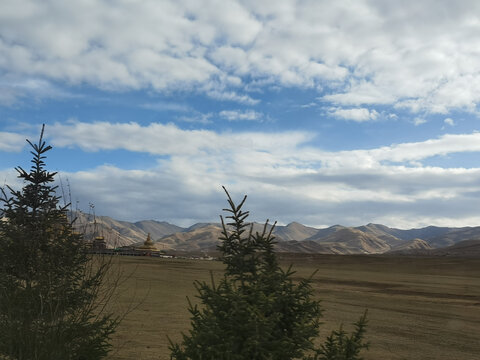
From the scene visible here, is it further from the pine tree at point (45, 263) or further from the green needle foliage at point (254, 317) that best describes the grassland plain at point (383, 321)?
the green needle foliage at point (254, 317)

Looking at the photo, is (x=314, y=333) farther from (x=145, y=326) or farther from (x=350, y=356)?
(x=145, y=326)

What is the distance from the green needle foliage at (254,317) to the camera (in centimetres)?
437

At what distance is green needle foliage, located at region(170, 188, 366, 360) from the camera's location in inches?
172

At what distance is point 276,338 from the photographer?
4.59 metres

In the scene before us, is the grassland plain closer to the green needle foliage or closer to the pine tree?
the pine tree

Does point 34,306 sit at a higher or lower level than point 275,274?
lower

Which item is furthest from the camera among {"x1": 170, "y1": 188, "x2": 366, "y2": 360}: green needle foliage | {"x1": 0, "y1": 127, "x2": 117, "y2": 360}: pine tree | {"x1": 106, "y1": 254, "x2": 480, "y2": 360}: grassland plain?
{"x1": 106, "y1": 254, "x2": 480, "y2": 360}: grassland plain

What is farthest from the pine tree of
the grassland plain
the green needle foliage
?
the green needle foliage

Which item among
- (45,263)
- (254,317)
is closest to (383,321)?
(45,263)

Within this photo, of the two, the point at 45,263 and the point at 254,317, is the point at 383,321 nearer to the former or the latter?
the point at 45,263

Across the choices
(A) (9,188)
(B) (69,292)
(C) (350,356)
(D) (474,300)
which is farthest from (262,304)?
(D) (474,300)

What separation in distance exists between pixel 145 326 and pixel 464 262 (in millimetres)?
73339

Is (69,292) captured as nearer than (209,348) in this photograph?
No

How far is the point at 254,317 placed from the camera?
4.41 meters
